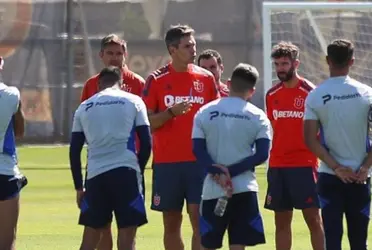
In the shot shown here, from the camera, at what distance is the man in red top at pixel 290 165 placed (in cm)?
1202

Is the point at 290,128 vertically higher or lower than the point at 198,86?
lower

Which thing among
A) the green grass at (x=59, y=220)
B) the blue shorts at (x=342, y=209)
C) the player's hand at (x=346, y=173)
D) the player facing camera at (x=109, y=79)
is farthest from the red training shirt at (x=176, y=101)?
the green grass at (x=59, y=220)

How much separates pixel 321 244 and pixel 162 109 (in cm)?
212

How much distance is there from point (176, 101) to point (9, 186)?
1843mm

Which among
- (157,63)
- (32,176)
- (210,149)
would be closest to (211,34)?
(157,63)

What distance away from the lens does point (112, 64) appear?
11.9m

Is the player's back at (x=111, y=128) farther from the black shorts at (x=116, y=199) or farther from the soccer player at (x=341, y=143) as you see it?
the soccer player at (x=341, y=143)

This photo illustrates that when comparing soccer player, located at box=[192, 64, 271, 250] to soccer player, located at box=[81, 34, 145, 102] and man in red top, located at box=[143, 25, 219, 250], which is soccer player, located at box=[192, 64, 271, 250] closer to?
man in red top, located at box=[143, 25, 219, 250]

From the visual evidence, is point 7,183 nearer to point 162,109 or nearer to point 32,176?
point 162,109

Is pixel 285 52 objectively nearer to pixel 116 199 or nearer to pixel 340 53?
pixel 340 53

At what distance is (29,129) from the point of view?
30.8 m

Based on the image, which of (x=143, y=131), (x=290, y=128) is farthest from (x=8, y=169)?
(x=290, y=128)

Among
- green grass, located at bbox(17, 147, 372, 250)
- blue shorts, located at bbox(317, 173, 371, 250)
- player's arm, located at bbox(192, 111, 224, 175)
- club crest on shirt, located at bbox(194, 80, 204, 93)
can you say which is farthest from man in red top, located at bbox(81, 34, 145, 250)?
blue shorts, located at bbox(317, 173, 371, 250)

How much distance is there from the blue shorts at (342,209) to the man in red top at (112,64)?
2235 millimetres
